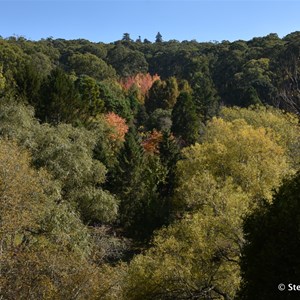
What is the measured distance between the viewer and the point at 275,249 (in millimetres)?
8750

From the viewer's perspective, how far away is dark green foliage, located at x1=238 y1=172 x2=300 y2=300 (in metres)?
8.47

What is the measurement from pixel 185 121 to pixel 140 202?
2298 cm

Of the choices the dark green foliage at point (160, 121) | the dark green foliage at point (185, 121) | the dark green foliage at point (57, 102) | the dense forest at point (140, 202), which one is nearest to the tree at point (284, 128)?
the dense forest at point (140, 202)

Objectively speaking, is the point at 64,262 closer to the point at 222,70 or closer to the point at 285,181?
the point at 285,181

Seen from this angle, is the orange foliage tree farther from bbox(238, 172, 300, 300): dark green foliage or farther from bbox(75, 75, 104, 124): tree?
bbox(238, 172, 300, 300): dark green foliage

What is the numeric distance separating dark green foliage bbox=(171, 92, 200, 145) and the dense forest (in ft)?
0.53

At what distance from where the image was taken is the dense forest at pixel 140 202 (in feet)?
38.7

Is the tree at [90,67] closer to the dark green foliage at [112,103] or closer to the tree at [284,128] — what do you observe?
the dark green foliage at [112,103]

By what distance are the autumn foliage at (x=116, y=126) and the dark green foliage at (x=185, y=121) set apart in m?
7.40

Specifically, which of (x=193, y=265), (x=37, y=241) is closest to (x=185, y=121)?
(x=37, y=241)

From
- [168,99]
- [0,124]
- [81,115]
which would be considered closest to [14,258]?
[0,124]

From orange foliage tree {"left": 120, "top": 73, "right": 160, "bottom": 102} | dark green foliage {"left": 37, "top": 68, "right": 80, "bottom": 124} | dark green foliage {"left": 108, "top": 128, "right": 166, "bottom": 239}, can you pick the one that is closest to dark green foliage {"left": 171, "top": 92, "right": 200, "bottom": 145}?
dark green foliage {"left": 108, "top": 128, "right": 166, "bottom": 239}

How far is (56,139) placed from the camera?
82.4ft

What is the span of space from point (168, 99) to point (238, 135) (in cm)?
4480
